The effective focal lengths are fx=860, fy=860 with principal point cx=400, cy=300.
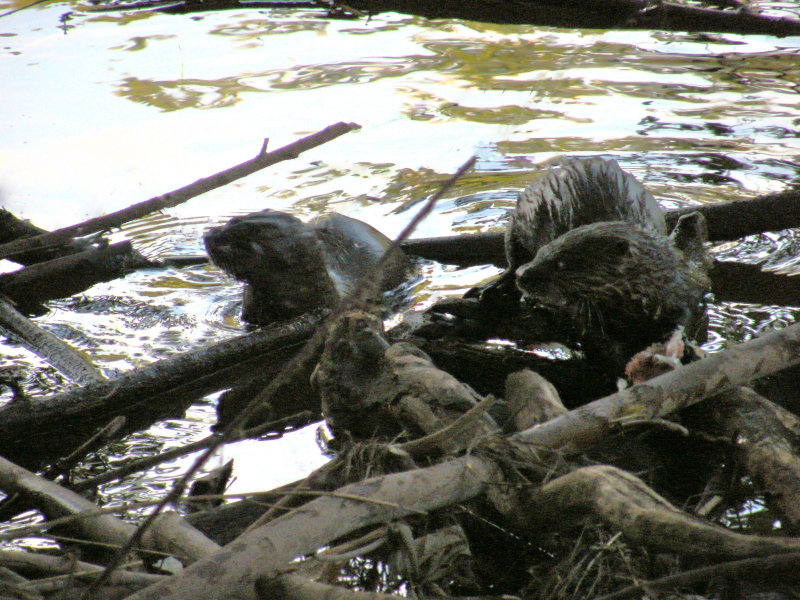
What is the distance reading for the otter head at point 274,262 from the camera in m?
3.64

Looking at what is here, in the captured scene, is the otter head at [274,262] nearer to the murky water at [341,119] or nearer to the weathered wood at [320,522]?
the murky water at [341,119]

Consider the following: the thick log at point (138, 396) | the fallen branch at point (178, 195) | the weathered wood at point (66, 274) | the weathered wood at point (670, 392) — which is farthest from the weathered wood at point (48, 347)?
the weathered wood at point (670, 392)

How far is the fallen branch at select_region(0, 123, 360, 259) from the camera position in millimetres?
2217

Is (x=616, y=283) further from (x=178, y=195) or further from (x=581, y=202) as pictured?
(x=178, y=195)

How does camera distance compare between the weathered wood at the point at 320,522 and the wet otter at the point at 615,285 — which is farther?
the wet otter at the point at 615,285

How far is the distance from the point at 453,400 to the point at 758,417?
0.72 m

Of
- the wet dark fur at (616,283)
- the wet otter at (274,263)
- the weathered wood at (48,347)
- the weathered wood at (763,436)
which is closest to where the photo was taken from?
the weathered wood at (763,436)

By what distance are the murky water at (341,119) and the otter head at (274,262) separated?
0.66 ft

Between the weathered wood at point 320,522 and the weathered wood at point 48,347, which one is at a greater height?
the weathered wood at point 320,522

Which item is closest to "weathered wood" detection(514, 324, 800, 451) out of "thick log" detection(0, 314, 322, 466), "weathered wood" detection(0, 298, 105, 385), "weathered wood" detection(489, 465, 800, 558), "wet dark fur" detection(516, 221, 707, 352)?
"weathered wood" detection(489, 465, 800, 558)

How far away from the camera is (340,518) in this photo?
61.1 inches

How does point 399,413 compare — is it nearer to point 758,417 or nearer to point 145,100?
point 758,417

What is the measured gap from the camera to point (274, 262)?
3.66 meters

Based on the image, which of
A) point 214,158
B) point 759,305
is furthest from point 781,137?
point 214,158
